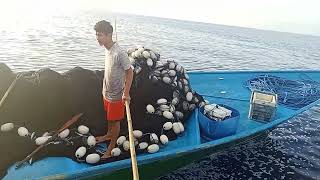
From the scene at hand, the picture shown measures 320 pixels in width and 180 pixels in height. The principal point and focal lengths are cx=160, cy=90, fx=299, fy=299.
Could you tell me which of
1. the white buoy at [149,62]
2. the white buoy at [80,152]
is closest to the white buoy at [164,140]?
the white buoy at [80,152]

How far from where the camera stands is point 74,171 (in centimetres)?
618

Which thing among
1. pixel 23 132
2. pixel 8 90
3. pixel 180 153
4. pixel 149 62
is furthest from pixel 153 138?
pixel 8 90

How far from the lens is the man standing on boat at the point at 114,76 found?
5786 mm

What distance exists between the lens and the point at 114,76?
6.29 m

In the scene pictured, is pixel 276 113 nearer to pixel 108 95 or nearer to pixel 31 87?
pixel 108 95

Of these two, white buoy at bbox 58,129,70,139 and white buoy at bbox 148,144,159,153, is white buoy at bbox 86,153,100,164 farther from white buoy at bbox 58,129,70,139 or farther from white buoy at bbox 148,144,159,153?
white buoy at bbox 148,144,159,153

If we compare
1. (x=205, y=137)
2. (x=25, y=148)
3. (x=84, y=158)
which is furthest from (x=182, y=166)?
(x=25, y=148)

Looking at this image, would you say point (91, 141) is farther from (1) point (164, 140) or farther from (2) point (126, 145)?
(1) point (164, 140)

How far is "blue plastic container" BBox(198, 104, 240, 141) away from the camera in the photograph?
8.76m

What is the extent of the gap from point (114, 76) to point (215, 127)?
3.84 metres

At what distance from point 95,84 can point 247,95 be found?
7.41 metres

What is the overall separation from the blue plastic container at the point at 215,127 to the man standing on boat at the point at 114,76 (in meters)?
3.06

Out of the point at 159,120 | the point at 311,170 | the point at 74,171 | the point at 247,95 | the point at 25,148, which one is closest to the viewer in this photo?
the point at 74,171

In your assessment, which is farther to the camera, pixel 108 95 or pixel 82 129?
pixel 82 129
